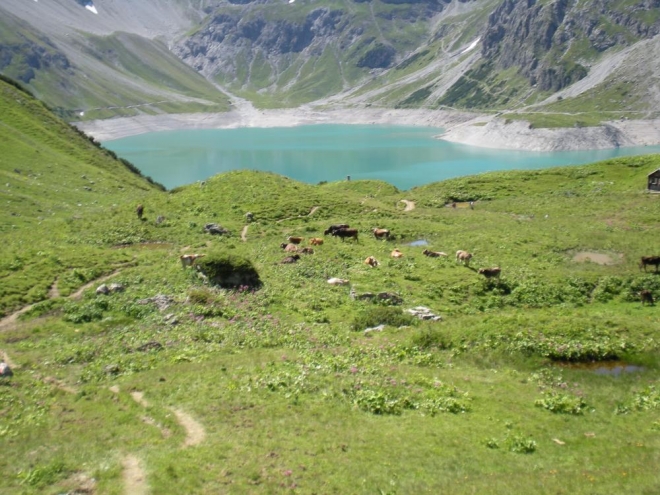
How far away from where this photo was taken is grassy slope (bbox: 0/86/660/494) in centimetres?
1283

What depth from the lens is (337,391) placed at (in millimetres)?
17500

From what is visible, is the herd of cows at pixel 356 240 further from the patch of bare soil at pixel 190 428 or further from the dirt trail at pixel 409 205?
the patch of bare soil at pixel 190 428

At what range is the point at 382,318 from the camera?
25.2 m

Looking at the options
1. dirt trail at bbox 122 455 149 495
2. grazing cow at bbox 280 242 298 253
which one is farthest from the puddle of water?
grazing cow at bbox 280 242 298 253

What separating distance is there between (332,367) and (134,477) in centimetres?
892

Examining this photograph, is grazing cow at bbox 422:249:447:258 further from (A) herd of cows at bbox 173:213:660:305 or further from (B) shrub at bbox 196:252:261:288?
(B) shrub at bbox 196:252:261:288

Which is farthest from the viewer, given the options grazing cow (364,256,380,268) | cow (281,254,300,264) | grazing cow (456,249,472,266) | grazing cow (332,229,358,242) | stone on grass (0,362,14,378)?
grazing cow (332,229,358,242)

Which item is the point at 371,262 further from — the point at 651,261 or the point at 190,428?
the point at 190,428

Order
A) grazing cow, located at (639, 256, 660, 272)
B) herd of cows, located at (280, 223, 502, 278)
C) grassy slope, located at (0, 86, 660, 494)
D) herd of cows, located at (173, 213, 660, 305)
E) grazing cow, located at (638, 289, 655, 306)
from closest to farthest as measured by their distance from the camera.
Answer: grassy slope, located at (0, 86, 660, 494) < grazing cow, located at (638, 289, 655, 306) < herd of cows, located at (173, 213, 660, 305) < herd of cows, located at (280, 223, 502, 278) < grazing cow, located at (639, 256, 660, 272)

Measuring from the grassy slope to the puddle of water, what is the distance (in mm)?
406

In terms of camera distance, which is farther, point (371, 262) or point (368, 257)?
point (368, 257)

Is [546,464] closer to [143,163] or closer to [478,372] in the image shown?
[478,372]

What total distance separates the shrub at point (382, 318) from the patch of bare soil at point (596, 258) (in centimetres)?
1705

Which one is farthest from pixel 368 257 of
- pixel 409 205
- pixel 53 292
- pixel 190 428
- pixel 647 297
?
pixel 409 205
